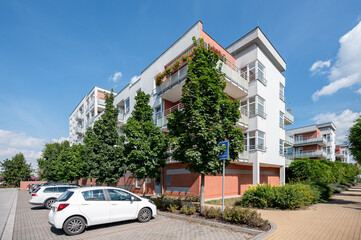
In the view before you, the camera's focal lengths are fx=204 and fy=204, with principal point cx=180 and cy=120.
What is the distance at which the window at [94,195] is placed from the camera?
7.65m

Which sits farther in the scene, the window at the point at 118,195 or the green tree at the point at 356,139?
the green tree at the point at 356,139

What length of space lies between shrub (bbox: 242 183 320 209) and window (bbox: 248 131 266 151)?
250 inches

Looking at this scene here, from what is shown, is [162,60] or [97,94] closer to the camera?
[162,60]

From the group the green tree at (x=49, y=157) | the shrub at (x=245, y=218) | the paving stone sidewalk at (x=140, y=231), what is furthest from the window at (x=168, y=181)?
the green tree at (x=49, y=157)

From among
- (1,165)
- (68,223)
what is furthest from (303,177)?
(1,165)

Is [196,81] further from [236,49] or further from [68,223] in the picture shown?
[236,49]

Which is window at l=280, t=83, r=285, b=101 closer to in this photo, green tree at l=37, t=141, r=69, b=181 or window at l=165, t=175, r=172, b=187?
window at l=165, t=175, r=172, b=187

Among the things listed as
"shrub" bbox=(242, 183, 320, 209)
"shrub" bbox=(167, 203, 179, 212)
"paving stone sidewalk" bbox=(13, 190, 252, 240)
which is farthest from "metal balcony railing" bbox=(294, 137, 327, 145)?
"paving stone sidewalk" bbox=(13, 190, 252, 240)

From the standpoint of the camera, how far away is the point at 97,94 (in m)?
40.3

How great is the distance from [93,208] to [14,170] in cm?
5907

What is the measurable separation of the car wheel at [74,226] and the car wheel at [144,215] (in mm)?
2209

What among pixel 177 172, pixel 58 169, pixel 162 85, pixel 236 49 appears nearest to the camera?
pixel 177 172

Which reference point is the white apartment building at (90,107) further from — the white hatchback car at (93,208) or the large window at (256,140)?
the white hatchback car at (93,208)

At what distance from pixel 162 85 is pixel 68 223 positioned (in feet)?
47.4
